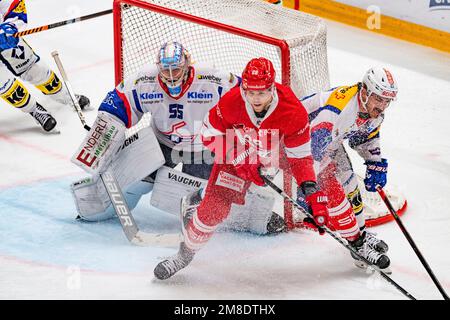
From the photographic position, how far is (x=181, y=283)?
13.7 ft

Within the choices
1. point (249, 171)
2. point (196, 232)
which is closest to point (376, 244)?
point (249, 171)

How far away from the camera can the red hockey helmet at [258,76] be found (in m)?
3.89

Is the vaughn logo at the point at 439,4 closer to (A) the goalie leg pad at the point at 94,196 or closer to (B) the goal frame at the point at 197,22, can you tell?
(B) the goal frame at the point at 197,22

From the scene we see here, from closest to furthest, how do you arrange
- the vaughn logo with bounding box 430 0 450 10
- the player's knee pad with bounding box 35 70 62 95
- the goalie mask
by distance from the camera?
the goalie mask < the player's knee pad with bounding box 35 70 62 95 < the vaughn logo with bounding box 430 0 450 10

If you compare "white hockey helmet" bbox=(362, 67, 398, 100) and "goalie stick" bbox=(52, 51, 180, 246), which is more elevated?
"white hockey helmet" bbox=(362, 67, 398, 100)

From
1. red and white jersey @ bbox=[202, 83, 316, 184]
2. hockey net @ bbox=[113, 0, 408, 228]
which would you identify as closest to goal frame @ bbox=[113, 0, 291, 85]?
hockey net @ bbox=[113, 0, 408, 228]

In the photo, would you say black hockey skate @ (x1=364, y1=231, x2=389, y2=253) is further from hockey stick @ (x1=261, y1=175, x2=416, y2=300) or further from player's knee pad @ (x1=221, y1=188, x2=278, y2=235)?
player's knee pad @ (x1=221, y1=188, x2=278, y2=235)

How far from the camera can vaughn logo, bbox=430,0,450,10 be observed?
643cm

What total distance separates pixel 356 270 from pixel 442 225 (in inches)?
23.8

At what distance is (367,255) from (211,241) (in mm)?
690

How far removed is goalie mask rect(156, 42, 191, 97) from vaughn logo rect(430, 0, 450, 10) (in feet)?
8.25

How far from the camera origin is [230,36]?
4836 mm

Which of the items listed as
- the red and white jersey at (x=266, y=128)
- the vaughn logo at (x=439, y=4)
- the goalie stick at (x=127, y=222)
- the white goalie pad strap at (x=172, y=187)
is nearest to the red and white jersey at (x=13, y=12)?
the goalie stick at (x=127, y=222)
